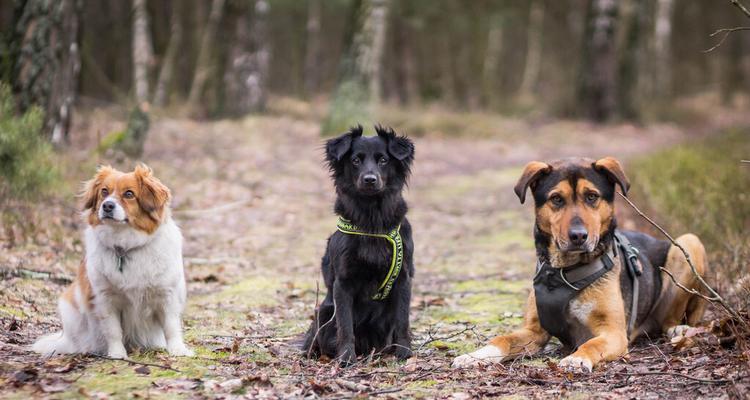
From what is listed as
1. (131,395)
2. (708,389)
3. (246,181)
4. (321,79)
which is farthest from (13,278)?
(321,79)

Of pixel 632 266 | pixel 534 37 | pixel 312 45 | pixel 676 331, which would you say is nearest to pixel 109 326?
pixel 632 266

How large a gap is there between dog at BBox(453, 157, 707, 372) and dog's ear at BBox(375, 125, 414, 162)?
2.62 ft

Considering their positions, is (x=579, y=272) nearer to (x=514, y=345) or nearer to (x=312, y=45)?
(x=514, y=345)

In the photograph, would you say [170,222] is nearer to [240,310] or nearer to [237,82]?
[240,310]

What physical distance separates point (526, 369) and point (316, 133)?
1359 cm

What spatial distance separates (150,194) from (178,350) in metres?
1.05

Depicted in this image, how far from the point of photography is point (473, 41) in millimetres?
36938

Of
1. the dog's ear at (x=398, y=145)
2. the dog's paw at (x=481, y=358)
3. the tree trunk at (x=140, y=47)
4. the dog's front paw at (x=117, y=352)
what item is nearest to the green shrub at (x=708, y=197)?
the dog's paw at (x=481, y=358)

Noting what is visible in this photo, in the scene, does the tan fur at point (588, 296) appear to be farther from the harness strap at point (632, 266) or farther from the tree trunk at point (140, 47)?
the tree trunk at point (140, 47)

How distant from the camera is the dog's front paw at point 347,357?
194 inches

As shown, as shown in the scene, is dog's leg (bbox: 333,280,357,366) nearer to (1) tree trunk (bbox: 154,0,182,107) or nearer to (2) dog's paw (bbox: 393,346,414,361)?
(2) dog's paw (bbox: 393,346,414,361)

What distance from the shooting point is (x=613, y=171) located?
16.8 feet

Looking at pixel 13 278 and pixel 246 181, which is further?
pixel 246 181

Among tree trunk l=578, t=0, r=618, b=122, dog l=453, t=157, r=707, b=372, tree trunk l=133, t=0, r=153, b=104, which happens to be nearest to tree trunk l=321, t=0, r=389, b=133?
tree trunk l=133, t=0, r=153, b=104
